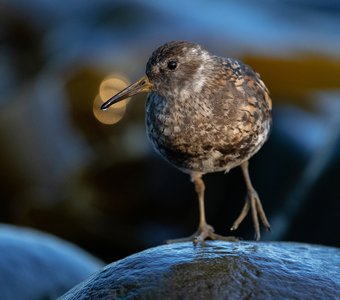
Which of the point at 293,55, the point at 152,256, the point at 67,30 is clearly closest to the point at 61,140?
the point at 293,55

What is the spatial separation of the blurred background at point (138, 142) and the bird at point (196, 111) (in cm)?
151

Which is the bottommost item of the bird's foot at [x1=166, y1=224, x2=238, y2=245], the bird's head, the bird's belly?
the bird's foot at [x1=166, y1=224, x2=238, y2=245]

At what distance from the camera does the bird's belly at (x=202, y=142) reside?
13.2 feet

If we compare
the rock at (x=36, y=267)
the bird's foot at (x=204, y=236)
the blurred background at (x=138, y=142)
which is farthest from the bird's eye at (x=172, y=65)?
the blurred background at (x=138, y=142)

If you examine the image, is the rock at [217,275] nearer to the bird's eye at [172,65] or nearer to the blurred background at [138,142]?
the bird's eye at [172,65]

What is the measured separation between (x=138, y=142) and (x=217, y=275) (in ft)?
13.6

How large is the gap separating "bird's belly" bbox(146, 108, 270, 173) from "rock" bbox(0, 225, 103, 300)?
3.19ft

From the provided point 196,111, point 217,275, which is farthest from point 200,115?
point 217,275

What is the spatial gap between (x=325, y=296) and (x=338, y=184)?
93.3 inches

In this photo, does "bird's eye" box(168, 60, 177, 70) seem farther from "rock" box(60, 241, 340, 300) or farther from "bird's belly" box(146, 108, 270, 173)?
"rock" box(60, 241, 340, 300)

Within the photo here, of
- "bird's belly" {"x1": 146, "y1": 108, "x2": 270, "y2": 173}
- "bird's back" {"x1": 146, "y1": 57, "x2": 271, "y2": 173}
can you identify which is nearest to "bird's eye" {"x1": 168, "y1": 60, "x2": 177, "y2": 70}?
"bird's back" {"x1": 146, "y1": 57, "x2": 271, "y2": 173}

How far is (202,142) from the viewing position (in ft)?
13.2

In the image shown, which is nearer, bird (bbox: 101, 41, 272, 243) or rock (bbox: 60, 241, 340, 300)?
rock (bbox: 60, 241, 340, 300)

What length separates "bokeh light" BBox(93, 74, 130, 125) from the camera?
773 cm
